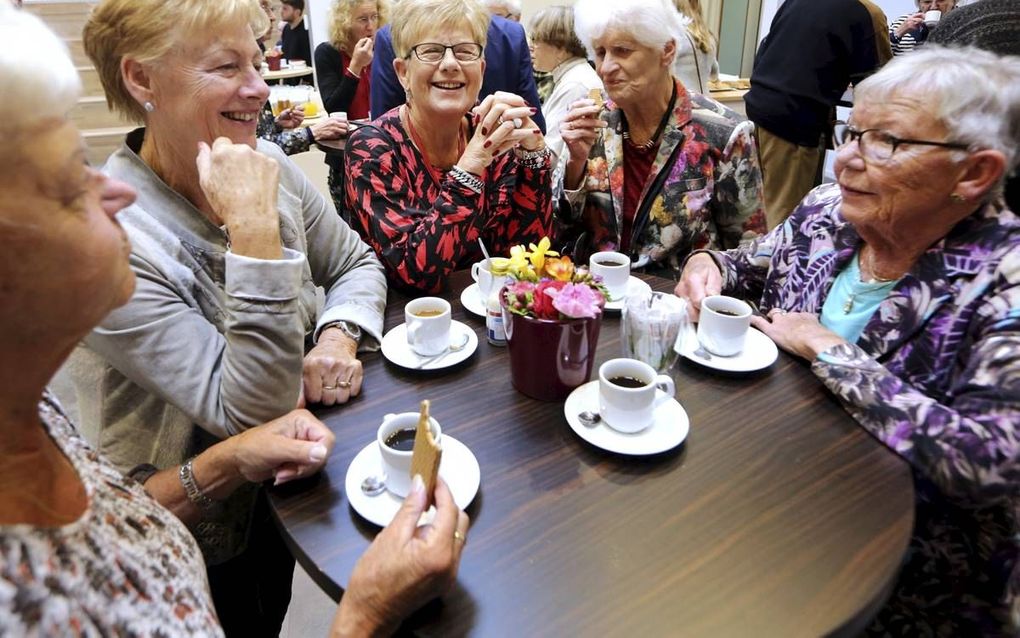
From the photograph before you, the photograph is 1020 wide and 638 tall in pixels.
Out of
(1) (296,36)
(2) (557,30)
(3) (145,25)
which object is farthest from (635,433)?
(1) (296,36)

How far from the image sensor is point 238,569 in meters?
1.34

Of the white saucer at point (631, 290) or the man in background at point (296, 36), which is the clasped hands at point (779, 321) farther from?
the man in background at point (296, 36)

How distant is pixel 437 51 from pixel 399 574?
155cm

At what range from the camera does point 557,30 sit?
3.54 m

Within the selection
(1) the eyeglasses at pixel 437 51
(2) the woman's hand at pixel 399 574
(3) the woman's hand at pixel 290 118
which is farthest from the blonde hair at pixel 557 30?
(2) the woman's hand at pixel 399 574

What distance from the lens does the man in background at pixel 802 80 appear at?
133 inches

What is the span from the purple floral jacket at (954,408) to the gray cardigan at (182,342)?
3.45ft

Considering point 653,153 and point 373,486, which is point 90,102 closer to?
point 653,153

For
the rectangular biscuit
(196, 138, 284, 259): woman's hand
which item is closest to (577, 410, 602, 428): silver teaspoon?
the rectangular biscuit

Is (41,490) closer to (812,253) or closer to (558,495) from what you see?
(558,495)

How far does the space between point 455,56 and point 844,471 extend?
1.50m

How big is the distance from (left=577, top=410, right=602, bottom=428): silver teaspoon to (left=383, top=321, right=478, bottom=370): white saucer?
0.31 meters

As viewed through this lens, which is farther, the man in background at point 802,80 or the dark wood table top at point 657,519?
the man in background at point 802,80

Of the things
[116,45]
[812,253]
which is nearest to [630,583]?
[812,253]
